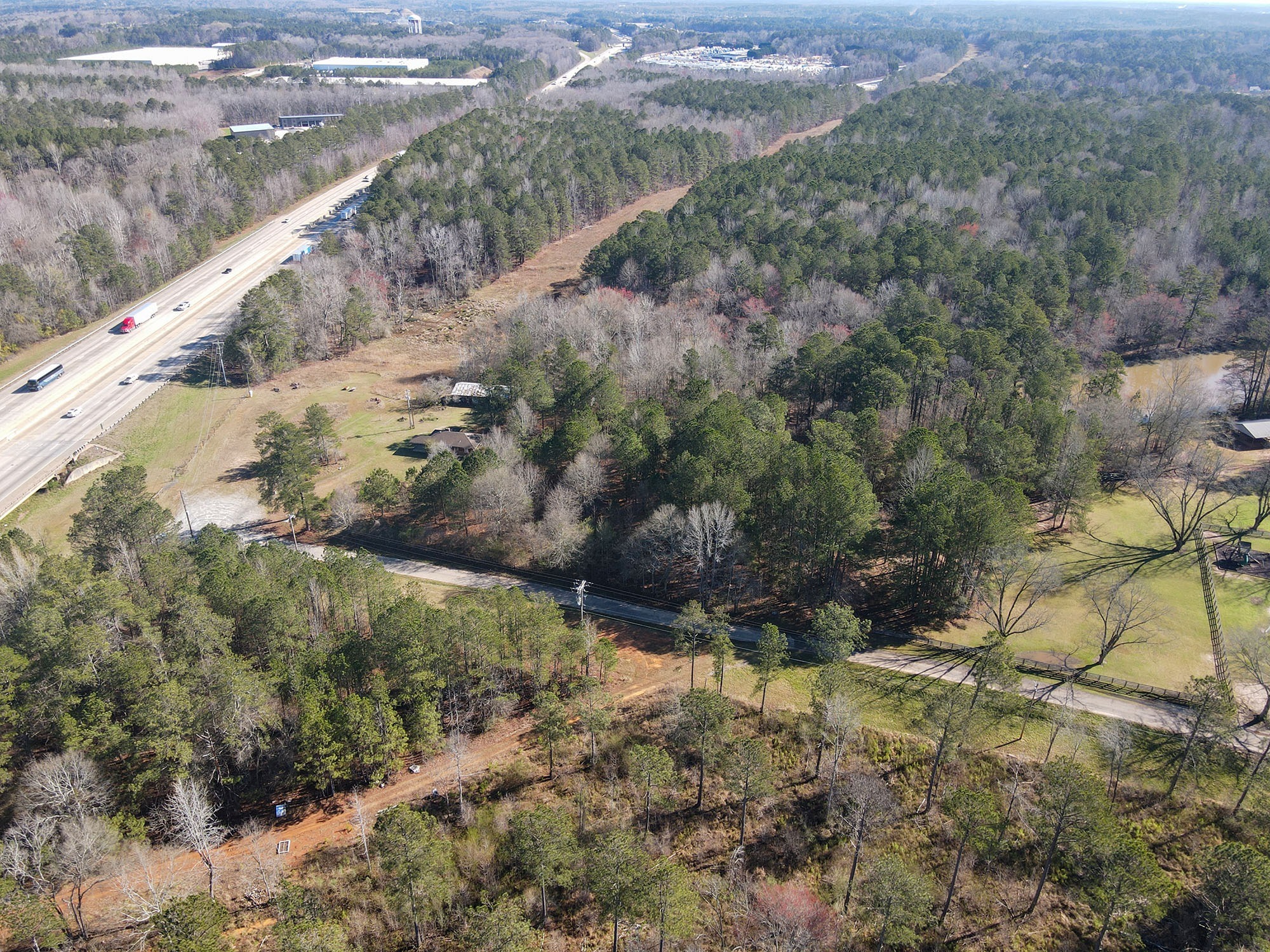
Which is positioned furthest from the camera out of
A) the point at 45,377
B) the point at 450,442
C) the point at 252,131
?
the point at 252,131

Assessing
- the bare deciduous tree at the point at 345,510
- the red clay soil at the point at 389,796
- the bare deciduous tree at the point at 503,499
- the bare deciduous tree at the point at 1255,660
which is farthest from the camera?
the bare deciduous tree at the point at 345,510

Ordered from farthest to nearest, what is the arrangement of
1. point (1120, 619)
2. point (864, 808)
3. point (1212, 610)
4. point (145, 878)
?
1. point (1212, 610)
2. point (1120, 619)
3. point (864, 808)
4. point (145, 878)

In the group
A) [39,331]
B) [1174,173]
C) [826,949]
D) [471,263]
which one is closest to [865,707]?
[826,949]

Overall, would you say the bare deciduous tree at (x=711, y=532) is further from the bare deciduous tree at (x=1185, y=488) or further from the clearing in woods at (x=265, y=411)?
the bare deciduous tree at (x=1185, y=488)

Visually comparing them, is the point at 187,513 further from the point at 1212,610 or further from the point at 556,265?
the point at 1212,610

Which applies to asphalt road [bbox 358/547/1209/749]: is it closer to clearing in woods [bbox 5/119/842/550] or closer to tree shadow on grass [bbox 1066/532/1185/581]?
tree shadow on grass [bbox 1066/532/1185/581]

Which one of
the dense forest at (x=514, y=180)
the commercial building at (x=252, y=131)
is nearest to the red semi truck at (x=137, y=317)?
the dense forest at (x=514, y=180)

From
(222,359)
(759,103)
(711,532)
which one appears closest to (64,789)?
(711,532)
